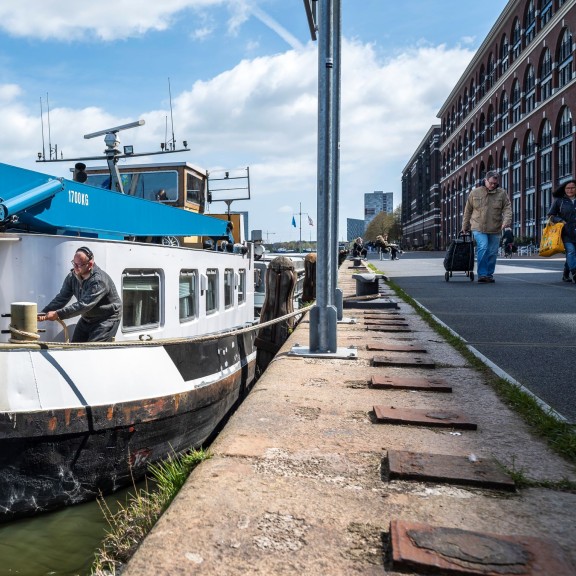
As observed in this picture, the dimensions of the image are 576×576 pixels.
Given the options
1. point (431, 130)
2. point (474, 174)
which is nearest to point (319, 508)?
point (474, 174)

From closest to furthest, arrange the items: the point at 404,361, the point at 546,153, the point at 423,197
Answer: the point at 404,361 → the point at 546,153 → the point at 423,197

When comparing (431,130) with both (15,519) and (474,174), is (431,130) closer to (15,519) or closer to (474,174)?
(474,174)

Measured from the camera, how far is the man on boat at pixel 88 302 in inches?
201

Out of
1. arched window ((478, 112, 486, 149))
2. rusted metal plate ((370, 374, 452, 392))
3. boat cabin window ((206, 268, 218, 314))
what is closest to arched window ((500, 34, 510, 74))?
arched window ((478, 112, 486, 149))

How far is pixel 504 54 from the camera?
60.6m

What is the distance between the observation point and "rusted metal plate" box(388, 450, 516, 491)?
2363mm

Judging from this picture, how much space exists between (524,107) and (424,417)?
192 feet

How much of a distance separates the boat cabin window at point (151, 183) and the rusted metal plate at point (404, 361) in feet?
19.5

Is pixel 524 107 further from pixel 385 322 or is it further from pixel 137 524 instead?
pixel 137 524

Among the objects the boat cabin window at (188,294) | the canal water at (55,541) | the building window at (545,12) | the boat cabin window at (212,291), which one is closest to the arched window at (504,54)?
the building window at (545,12)

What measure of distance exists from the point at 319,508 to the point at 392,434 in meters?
0.93

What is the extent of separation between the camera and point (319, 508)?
215 cm

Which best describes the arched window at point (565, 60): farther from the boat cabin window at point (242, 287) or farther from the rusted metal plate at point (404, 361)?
the rusted metal plate at point (404, 361)

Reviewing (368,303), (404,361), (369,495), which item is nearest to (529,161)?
(368,303)
